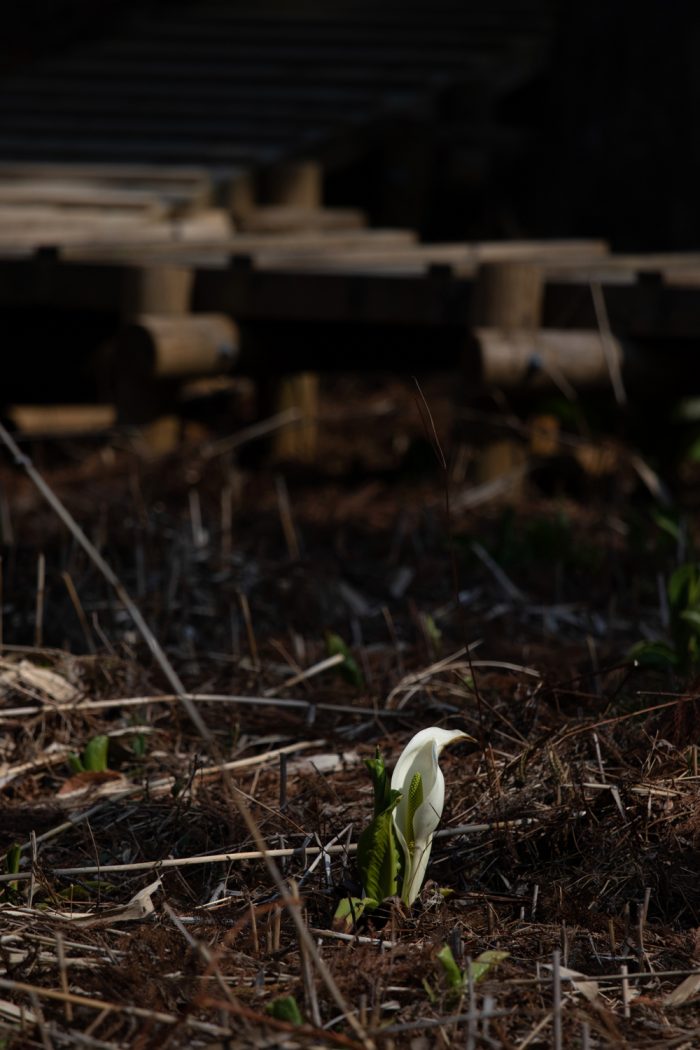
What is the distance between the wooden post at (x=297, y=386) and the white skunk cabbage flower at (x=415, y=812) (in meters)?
3.35

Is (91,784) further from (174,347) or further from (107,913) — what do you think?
(174,347)

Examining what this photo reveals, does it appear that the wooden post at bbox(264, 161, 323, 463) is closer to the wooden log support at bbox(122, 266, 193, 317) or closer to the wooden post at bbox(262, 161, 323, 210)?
the wooden post at bbox(262, 161, 323, 210)

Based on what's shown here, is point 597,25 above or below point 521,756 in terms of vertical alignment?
above

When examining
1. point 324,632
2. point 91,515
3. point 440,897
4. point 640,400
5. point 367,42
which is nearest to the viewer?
point 440,897

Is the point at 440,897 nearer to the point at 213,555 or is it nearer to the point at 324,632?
the point at 324,632

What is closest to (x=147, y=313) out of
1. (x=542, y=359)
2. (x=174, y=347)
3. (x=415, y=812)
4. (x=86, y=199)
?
(x=174, y=347)

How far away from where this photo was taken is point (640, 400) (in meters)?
4.68

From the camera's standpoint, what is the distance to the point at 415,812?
6.72ft

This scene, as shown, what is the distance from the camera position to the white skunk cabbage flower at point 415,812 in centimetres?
203

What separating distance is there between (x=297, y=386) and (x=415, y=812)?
4.42 metres

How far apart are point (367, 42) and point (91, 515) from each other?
5.44 meters

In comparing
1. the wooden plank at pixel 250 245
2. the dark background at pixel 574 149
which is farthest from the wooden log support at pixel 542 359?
the dark background at pixel 574 149

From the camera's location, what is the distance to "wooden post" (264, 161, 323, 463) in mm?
6000

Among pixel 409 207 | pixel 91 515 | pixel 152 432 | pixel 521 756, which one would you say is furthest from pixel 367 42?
pixel 521 756
